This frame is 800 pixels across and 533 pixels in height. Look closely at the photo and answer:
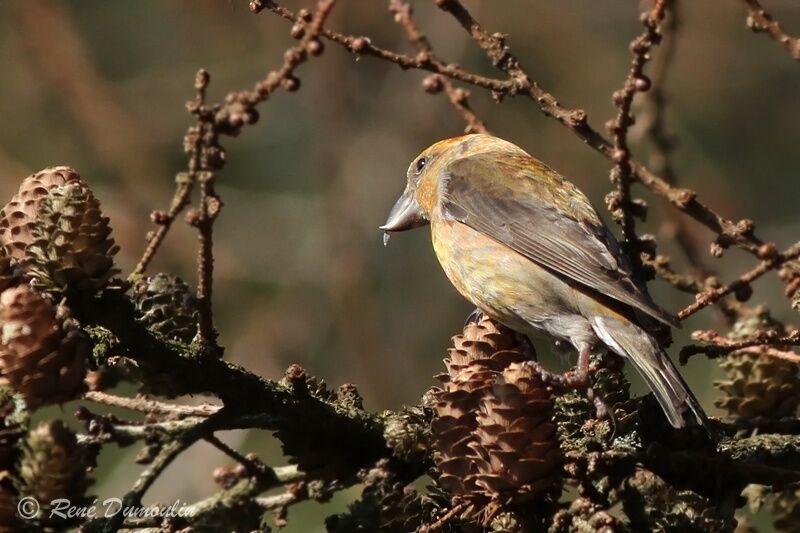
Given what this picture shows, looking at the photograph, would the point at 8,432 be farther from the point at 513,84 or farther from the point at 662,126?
the point at 662,126

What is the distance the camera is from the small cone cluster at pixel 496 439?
219 centimetres

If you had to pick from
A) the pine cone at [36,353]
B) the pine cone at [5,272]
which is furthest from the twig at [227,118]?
the pine cone at [36,353]

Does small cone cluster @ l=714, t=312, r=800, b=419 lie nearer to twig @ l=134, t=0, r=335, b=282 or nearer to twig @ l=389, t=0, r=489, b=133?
twig @ l=389, t=0, r=489, b=133

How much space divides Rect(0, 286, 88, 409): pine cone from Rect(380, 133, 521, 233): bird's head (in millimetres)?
2189

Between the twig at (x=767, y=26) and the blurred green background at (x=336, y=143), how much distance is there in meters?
2.62

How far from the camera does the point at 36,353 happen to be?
1982mm

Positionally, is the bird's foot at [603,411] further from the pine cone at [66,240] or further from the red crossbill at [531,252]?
the pine cone at [66,240]

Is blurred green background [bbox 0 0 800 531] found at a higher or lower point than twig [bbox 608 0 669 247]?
higher

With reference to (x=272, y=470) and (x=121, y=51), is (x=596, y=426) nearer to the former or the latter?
(x=272, y=470)

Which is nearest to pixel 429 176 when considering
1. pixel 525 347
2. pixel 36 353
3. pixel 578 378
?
pixel 525 347

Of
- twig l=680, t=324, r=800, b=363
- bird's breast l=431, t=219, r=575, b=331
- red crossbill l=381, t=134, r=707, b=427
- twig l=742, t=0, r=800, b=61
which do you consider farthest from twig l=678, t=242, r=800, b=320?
bird's breast l=431, t=219, r=575, b=331

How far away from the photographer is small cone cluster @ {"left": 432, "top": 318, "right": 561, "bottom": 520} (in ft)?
7.19

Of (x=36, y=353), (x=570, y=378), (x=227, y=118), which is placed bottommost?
(x=36, y=353)

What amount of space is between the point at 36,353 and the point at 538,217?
213cm
